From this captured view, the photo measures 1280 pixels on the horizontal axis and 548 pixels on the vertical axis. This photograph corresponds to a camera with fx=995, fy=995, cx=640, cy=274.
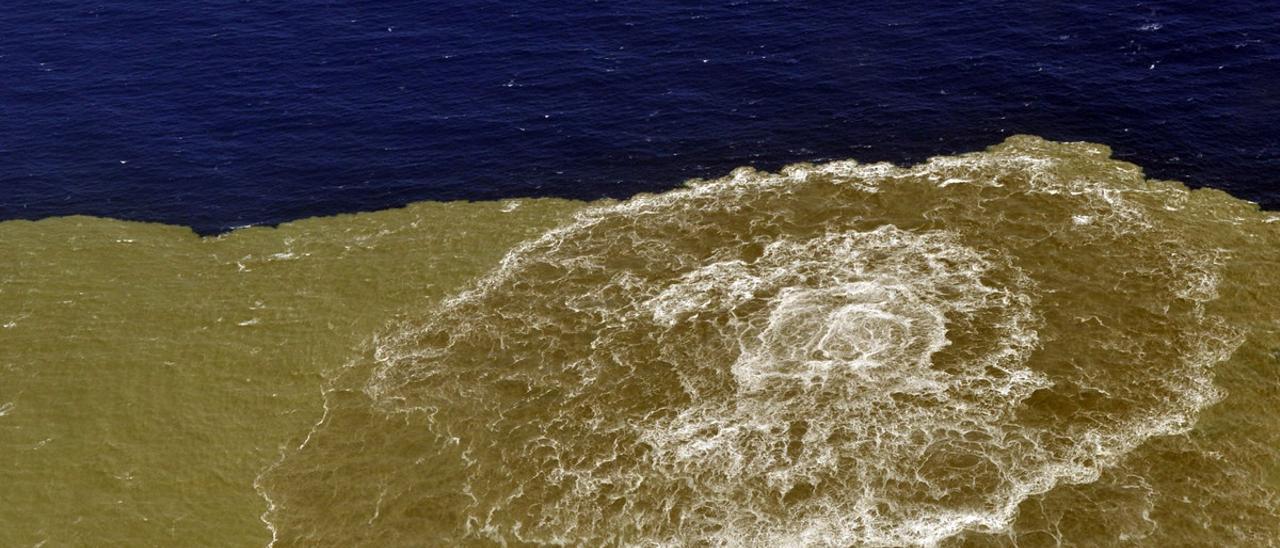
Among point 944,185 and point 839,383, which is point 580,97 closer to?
point 944,185

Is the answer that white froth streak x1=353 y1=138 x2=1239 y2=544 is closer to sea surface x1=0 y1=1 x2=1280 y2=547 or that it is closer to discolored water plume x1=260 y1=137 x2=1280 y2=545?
discolored water plume x1=260 y1=137 x2=1280 y2=545

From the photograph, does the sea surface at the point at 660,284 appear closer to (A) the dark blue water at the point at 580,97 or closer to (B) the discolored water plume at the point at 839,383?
(B) the discolored water plume at the point at 839,383

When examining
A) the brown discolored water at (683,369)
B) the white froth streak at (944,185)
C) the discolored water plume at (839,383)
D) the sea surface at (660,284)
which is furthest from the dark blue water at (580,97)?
the discolored water plume at (839,383)

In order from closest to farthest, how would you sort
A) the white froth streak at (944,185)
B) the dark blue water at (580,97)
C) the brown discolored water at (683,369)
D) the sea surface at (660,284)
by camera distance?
the white froth streak at (944,185) → the brown discolored water at (683,369) → the sea surface at (660,284) → the dark blue water at (580,97)

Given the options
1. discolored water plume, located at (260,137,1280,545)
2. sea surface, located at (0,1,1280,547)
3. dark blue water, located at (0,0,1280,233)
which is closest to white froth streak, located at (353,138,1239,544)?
discolored water plume, located at (260,137,1280,545)

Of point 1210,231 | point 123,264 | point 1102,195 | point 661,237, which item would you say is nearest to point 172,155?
point 123,264

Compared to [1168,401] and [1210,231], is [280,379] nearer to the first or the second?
[1168,401]

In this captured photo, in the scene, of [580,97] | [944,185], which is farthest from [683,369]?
[580,97]
